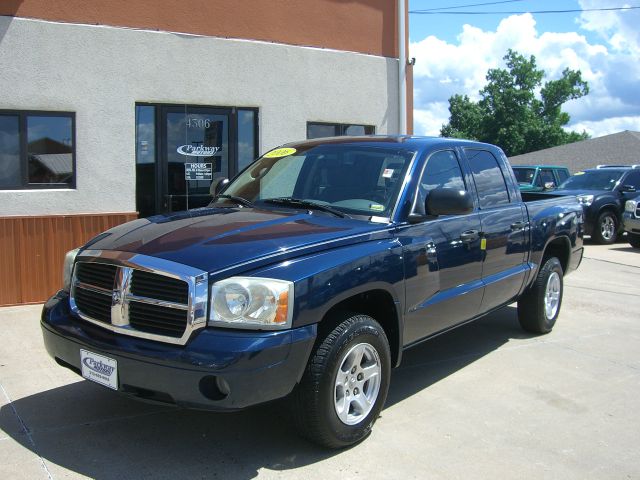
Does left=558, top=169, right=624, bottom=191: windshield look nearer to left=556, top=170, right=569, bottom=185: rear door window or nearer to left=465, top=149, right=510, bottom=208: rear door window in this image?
left=556, top=170, right=569, bottom=185: rear door window

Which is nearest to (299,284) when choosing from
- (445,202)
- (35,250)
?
(445,202)

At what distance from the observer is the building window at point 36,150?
25.2 ft

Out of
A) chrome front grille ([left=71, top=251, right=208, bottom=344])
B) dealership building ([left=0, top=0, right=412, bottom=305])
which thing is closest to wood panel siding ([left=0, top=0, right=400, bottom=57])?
dealership building ([left=0, top=0, right=412, bottom=305])

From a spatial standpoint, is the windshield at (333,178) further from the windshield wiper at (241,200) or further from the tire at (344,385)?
the tire at (344,385)

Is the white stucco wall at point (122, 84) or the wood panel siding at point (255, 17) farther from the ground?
the wood panel siding at point (255, 17)

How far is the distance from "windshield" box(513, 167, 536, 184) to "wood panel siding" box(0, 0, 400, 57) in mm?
8666

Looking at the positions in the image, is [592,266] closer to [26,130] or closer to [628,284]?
[628,284]

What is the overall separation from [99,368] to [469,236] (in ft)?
9.32

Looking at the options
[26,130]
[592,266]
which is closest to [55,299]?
[26,130]

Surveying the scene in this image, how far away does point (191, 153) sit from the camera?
8977 millimetres

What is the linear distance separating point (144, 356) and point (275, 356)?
2.29ft

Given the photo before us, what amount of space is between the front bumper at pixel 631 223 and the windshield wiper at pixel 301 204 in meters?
11.5

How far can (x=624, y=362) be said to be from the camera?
576 centimetres

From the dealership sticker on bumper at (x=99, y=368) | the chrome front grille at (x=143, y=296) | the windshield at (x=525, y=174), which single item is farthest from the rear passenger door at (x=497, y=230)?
the windshield at (x=525, y=174)
